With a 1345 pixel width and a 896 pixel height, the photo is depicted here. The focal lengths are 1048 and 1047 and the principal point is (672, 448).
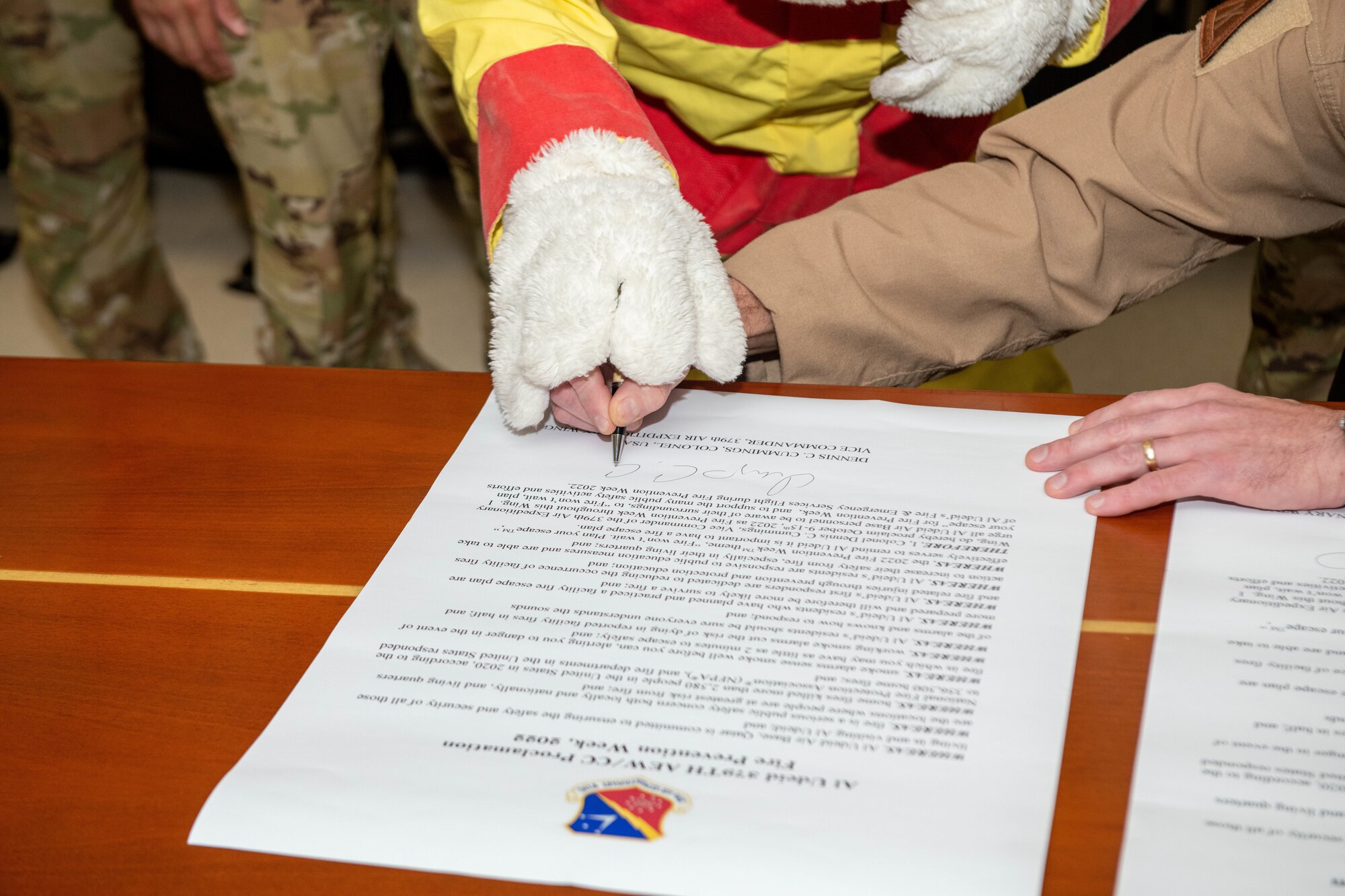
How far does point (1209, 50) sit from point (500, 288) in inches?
20.9

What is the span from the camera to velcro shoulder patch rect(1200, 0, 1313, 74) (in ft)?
2.34

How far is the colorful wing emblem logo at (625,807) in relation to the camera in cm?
45

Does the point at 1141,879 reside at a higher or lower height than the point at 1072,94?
lower

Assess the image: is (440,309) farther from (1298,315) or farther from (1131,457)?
(1131,457)

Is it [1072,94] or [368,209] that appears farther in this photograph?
[368,209]

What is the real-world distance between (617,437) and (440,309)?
1.78 m

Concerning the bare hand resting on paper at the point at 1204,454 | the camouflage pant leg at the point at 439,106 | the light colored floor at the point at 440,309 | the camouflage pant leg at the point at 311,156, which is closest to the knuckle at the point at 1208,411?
the bare hand resting on paper at the point at 1204,454

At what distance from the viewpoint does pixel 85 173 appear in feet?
5.47

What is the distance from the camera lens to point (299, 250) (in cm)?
155

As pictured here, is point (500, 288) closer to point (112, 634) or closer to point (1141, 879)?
point (112, 634)

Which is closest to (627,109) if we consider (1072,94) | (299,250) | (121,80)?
(1072,94)

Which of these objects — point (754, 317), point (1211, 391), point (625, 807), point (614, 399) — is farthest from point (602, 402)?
point (1211, 391)

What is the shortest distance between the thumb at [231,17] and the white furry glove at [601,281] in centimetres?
93

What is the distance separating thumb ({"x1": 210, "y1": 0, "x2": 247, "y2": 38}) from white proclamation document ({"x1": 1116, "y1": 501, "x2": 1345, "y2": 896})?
4.34 ft
